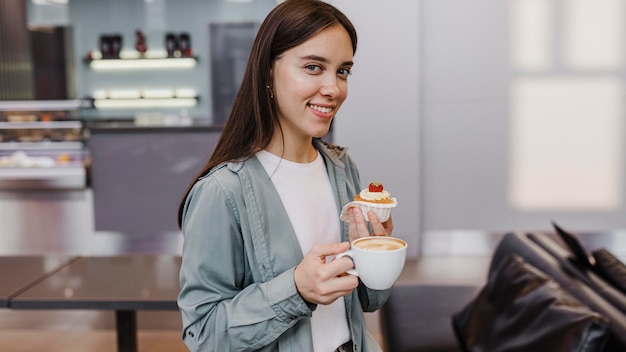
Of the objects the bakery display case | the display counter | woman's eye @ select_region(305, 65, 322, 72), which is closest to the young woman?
woman's eye @ select_region(305, 65, 322, 72)

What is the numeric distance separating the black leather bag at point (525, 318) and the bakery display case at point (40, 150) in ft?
21.6

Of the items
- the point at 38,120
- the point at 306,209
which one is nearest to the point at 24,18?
the point at 38,120

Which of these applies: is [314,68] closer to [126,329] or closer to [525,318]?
[525,318]

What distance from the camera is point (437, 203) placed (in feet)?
17.9

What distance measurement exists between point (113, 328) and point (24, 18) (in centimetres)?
761

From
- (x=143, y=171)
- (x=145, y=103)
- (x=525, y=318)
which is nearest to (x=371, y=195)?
(x=525, y=318)

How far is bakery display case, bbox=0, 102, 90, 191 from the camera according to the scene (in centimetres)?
780

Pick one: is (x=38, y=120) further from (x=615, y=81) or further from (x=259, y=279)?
(x=259, y=279)

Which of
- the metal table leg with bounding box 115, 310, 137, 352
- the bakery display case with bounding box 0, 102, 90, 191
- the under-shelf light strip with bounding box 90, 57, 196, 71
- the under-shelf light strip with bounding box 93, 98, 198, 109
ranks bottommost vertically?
the metal table leg with bounding box 115, 310, 137, 352

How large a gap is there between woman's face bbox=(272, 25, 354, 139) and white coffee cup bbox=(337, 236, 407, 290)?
10.3 inches

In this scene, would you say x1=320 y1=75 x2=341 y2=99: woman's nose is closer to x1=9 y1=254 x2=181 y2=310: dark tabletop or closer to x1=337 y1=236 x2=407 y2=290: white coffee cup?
x1=337 y1=236 x2=407 y2=290: white coffee cup

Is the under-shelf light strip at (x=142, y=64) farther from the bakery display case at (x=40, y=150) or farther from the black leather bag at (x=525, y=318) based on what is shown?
the black leather bag at (x=525, y=318)

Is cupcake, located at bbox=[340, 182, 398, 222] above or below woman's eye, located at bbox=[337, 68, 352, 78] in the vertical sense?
below

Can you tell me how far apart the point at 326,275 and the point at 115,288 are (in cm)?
156
